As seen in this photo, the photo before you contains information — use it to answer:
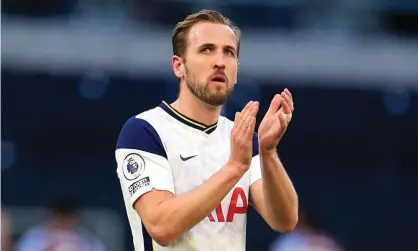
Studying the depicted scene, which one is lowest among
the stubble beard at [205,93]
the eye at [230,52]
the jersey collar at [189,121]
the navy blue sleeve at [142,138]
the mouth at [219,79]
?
the navy blue sleeve at [142,138]

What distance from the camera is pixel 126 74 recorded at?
17.7 meters

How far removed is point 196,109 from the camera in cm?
543

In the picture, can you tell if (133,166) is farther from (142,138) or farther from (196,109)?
(196,109)

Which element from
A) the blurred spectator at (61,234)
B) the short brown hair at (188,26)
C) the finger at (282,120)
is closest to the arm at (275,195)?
the finger at (282,120)

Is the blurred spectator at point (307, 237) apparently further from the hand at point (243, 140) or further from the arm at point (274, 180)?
the hand at point (243, 140)

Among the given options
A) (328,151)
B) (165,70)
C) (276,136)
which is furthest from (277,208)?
(328,151)

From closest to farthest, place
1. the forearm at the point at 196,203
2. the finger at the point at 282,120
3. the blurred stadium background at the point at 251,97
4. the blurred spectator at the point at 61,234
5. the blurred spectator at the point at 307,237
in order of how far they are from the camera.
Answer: the forearm at the point at 196,203 → the finger at the point at 282,120 → the blurred spectator at the point at 61,234 → the blurred spectator at the point at 307,237 → the blurred stadium background at the point at 251,97

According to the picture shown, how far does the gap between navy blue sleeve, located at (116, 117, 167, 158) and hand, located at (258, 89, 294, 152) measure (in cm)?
51

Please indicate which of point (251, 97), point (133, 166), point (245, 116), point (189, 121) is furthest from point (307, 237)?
point (245, 116)

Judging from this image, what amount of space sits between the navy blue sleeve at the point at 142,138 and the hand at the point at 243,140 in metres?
0.47

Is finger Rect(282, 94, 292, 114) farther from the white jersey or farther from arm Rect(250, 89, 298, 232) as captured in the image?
the white jersey

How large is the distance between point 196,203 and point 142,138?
561 millimetres

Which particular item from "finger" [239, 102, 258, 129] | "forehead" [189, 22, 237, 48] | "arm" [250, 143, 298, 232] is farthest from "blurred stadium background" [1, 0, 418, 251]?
"finger" [239, 102, 258, 129]

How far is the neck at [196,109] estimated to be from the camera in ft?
17.7
